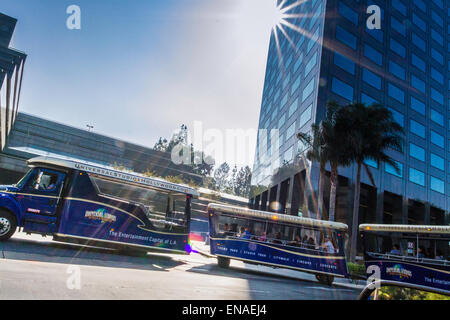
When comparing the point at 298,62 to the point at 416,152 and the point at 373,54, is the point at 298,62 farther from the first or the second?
the point at 416,152

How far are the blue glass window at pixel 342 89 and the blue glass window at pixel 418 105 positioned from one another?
38.4ft

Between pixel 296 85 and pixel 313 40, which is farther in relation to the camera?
pixel 296 85

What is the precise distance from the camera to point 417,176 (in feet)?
119

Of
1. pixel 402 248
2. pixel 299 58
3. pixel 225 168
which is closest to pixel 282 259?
pixel 402 248

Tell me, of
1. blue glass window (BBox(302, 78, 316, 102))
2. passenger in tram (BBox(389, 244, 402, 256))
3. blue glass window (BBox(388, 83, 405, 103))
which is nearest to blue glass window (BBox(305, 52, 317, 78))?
blue glass window (BBox(302, 78, 316, 102))

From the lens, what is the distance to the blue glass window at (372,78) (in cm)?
3372

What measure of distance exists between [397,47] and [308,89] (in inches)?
609

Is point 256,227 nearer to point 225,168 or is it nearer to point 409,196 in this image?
point 409,196

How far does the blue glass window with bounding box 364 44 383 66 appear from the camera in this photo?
114ft

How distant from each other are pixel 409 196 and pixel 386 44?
18.6 meters

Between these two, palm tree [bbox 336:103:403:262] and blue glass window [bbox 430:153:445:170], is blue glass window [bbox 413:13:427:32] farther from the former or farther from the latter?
palm tree [bbox 336:103:403:262]

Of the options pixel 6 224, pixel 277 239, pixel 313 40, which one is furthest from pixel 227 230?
pixel 313 40

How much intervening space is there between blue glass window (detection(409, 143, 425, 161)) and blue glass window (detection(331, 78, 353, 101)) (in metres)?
11.3

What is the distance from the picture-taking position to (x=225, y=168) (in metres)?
105
